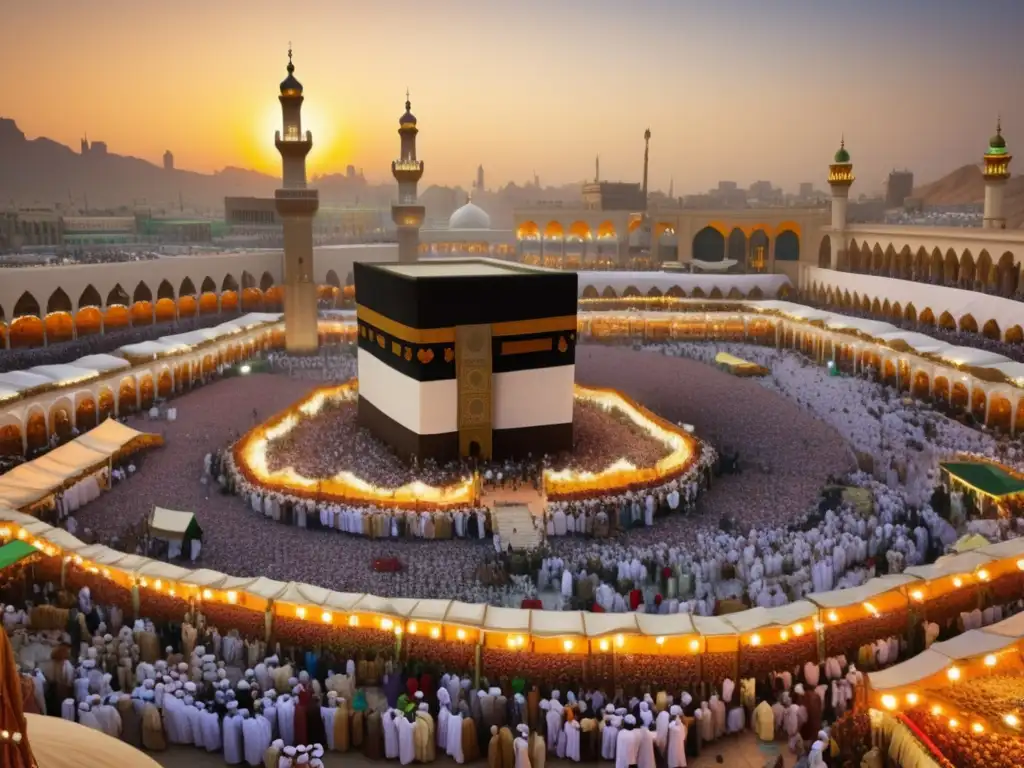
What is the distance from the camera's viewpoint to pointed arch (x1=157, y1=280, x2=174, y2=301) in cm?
3497

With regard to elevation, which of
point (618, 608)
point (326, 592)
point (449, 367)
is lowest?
point (618, 608)

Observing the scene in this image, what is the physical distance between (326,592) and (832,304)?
102 feet

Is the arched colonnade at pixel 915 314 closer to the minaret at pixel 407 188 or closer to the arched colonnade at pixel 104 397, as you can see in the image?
the minaret at pixel 407 188

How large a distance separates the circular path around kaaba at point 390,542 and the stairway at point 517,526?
1.29 ft

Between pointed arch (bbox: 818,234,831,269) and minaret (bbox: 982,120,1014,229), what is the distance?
814 cm

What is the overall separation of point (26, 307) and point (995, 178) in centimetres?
3318

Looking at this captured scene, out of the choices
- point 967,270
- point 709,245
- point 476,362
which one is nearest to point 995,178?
point 967,270

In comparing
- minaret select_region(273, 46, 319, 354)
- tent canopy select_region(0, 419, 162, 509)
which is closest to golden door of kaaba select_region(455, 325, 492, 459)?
tent canopy select_region(0, 419, 162, 509)

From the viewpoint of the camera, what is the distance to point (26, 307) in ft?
95.7

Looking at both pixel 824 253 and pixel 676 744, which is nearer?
pixel 676 744

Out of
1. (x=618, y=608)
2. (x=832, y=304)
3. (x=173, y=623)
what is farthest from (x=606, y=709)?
(x=832, y=304)

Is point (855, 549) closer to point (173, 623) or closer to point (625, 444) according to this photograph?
point (625, 444)

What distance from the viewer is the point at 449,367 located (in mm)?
17375

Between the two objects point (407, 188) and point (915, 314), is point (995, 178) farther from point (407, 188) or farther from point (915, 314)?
point (407, 188)
